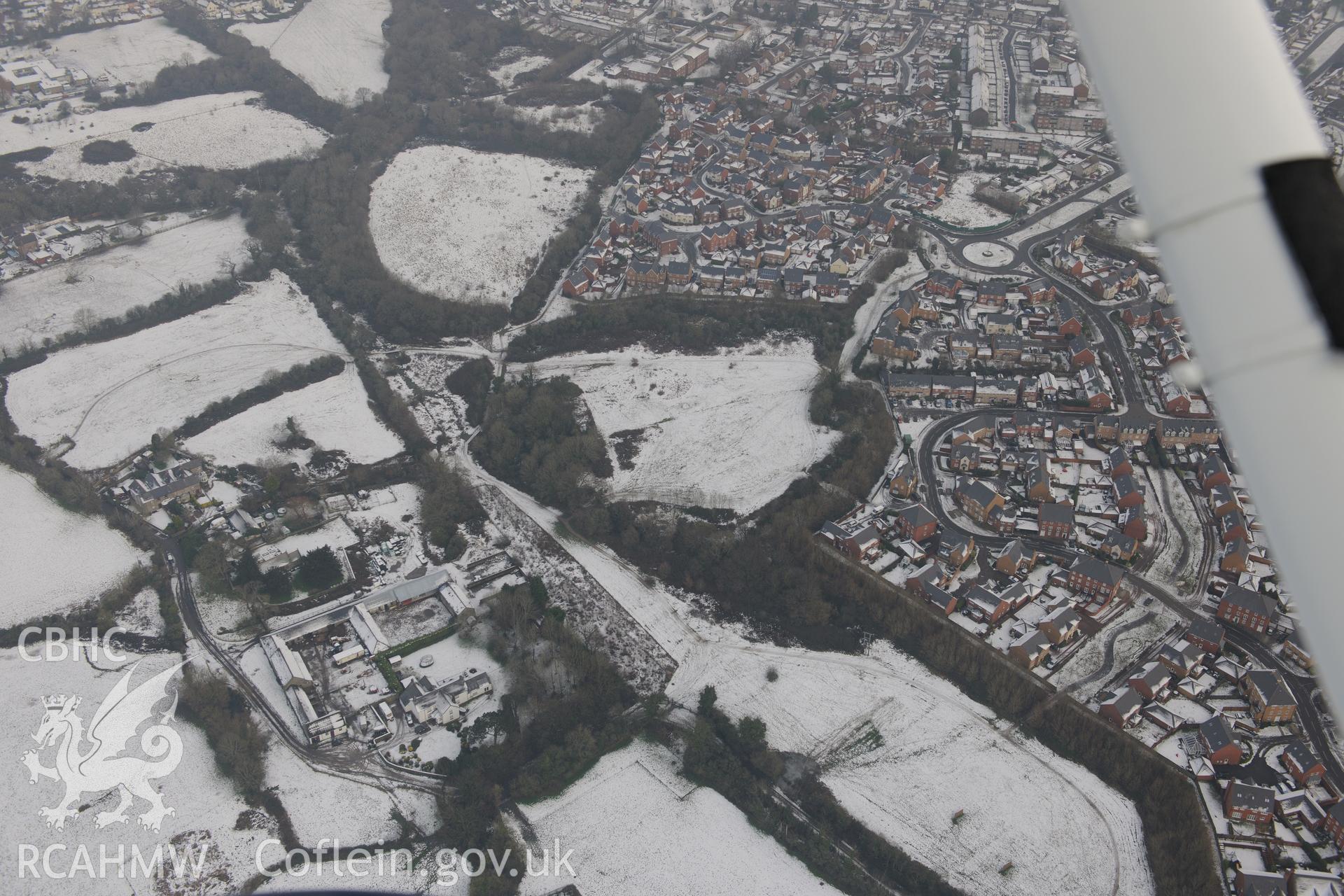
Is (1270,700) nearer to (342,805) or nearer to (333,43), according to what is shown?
(342,805)

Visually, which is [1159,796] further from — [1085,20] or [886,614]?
[1085,20]

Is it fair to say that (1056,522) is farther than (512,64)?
No

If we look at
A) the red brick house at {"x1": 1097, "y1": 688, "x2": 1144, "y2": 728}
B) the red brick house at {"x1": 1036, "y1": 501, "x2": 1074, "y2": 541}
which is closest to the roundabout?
the red brick house at {"x1": 1036, "y1": 501, "x2": 1074, "y2": 541}

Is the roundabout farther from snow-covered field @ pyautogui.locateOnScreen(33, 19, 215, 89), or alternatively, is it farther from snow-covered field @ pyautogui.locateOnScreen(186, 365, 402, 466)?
snow-covered field @ pyautogui.locateOnScreen(33, 19, 215, 89)

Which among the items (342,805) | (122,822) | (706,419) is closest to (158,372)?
(122,822)

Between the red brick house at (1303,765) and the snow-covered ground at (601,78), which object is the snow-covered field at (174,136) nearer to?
the snow-covered ground at (601,78)

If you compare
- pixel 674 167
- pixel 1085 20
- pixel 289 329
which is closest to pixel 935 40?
pixel 674 167
